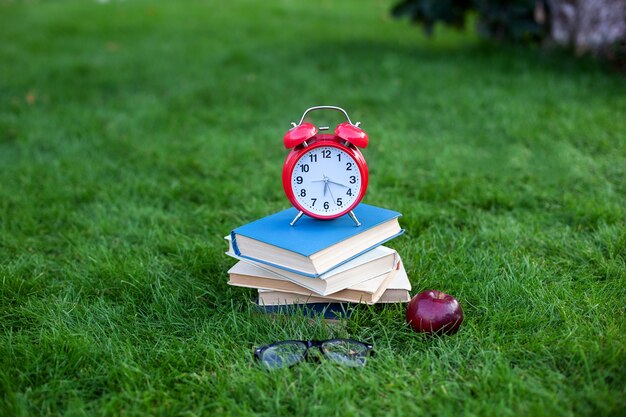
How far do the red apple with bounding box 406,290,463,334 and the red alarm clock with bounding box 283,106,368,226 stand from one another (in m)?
0.43

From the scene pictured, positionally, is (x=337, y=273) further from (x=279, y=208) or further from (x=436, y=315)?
(x=279, y=208)

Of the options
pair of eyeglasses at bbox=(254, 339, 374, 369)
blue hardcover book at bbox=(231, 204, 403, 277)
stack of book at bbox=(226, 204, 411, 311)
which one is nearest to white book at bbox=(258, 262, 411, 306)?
stack of book at bbox=(226, 204, 411, 311)

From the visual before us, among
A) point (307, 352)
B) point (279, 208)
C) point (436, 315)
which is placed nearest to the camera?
point (307, 352)

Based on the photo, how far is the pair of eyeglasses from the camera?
226cm

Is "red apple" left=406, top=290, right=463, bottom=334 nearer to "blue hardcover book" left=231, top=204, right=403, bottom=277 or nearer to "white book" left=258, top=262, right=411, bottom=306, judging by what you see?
"white book" left=258, top=262, right=411, bottom=306

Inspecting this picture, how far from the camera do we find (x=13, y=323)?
265cm

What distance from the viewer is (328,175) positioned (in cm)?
259

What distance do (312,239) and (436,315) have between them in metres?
0.55

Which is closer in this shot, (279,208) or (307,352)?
(307,352)

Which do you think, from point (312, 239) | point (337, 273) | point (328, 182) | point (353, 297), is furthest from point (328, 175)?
point (353, 297)

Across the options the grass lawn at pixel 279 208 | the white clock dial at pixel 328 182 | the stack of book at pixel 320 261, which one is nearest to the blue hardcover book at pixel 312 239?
the stack of book at pixel 320 261

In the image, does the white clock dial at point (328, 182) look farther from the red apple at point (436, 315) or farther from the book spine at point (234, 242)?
the red apple at point (436, 315)

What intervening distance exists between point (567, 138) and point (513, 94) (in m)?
1.15

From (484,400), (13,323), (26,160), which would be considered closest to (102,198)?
(26,160)
